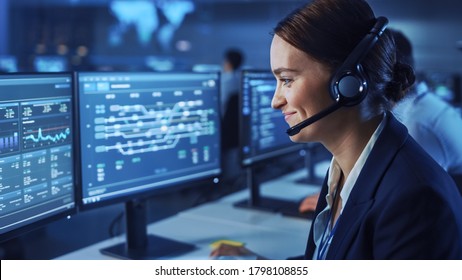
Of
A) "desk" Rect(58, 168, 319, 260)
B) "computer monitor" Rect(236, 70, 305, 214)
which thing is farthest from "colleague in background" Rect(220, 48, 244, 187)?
"desk" Rect(58, 168, 319, 260)

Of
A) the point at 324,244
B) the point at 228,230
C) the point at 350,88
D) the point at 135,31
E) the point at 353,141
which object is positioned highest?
the point at 135,31

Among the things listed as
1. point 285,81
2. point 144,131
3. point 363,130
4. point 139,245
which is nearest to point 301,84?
point 285,81

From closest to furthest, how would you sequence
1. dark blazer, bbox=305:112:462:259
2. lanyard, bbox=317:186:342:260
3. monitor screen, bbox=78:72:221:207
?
dark blazer, bbox=305:112:462:259
lanyard, bbox=317:186:342:260
monitor screen, bbox=78:72:221:207

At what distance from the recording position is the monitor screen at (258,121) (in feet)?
6.10

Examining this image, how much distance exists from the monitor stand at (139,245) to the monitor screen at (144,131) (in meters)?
0.08

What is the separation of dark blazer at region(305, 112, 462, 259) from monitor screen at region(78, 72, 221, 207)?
2.08 feet

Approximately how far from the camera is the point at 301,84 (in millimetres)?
1006

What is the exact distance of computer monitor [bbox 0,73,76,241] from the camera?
3.62 feet

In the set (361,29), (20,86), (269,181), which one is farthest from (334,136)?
(269,181)

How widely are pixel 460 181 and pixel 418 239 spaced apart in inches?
42.6

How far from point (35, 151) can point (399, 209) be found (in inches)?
30.0

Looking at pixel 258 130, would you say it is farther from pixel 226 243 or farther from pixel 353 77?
pixel 353 77

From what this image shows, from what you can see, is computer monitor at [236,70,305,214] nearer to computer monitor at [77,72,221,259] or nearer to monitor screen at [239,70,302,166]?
monitor screen at [239,70,302,166]
